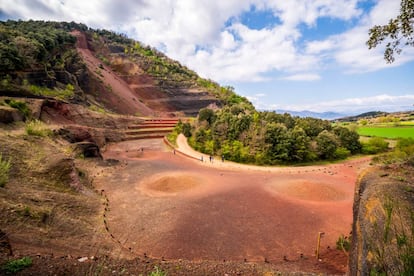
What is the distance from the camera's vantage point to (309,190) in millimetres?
12734

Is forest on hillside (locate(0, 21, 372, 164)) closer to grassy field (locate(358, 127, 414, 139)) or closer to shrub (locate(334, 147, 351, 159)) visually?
shrub (locate(334, 147, 351, 159))

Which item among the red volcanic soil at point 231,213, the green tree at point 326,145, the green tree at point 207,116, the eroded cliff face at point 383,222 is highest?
the green tree at point 207,116

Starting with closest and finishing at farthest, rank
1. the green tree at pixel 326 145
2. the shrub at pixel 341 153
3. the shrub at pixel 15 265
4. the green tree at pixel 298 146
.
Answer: the shrub at pixel 15 265, the green tree at pixel 298 146, the green tree at pixel 326 145, the shrub at pixel 341 153

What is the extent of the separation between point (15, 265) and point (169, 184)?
33.3 feet

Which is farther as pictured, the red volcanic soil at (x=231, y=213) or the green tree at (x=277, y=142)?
the green tree at (x=277, y=142)

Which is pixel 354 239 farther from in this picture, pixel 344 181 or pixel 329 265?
pixel 344 181

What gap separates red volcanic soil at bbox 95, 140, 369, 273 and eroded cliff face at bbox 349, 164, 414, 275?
3.46 meters

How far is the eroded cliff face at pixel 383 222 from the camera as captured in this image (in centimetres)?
227

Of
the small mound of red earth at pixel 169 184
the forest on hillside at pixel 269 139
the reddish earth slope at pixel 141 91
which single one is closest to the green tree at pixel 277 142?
the forest on hillside at pixel 269 139

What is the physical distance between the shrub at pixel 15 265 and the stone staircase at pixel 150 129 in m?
25.5

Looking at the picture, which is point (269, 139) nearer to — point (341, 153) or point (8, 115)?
point (341, 153)

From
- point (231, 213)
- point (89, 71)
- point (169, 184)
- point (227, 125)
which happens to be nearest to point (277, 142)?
point (227, 125)

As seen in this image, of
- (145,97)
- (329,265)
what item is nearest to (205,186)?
(329,265)

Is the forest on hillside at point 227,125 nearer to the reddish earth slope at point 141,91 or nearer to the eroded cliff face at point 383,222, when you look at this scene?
the reddish earth slope at point 141,91
